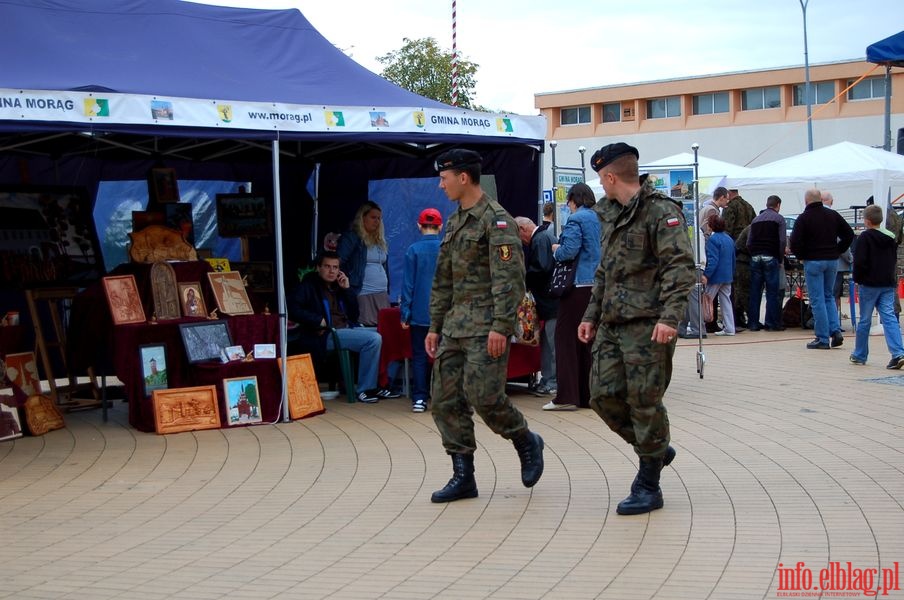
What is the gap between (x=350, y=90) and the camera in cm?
1055

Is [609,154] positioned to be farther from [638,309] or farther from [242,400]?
[242,400]

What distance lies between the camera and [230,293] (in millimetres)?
10227

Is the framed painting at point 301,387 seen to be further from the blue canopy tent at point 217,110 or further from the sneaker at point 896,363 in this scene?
the sneaker at point 896,363

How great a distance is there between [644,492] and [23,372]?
19.2 ft

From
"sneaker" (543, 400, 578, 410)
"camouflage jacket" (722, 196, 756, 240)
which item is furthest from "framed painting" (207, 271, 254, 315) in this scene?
"camouflage jacket" (722, 196, 756, 240)

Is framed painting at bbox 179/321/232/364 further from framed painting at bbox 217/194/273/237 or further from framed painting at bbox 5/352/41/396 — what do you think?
framed painting at bbox 217/194/273/237

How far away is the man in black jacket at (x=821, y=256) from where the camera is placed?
14.3m

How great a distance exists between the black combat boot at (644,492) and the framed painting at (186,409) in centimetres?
431

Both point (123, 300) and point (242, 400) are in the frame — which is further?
point (123, 300)

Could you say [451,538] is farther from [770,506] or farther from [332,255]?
[332,255]

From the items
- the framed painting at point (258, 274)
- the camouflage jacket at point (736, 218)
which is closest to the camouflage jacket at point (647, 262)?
the framed painting at point (258, 274)

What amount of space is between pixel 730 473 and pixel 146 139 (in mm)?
7541

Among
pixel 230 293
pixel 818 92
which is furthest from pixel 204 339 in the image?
pixel 818 92

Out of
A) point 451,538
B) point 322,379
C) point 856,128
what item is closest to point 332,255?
point 322,379
